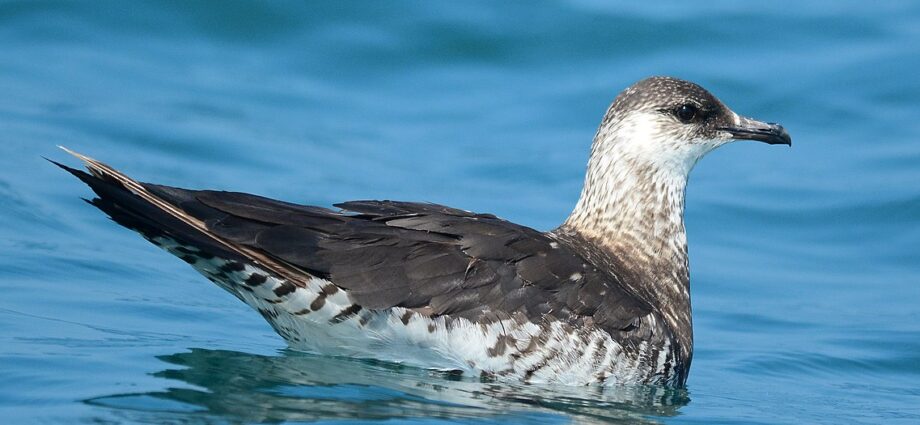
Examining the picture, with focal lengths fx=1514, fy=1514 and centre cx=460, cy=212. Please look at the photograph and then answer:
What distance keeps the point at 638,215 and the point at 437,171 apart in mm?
4970

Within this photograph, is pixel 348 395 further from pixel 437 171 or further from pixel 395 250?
pixel 437 171

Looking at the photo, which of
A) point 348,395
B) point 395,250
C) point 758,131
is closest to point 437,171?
point 758,131

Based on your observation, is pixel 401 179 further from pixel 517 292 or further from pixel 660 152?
pixel 517 292

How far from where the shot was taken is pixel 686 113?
26.8ft

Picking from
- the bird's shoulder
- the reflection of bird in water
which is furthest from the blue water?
the bird's shoulder

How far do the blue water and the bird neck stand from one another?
0.66 m

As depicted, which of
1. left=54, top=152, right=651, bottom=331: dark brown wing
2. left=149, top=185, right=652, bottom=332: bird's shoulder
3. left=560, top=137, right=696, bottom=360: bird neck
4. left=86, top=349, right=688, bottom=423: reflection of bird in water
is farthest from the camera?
left=560, top=137, right=696, bottom=360: bird neck

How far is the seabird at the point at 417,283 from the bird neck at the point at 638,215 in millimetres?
272

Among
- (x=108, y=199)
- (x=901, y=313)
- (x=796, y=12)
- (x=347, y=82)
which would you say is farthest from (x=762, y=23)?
(x=108, y=199)

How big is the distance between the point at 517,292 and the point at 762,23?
8.51 metres

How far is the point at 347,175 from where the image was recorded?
12727 millimetres

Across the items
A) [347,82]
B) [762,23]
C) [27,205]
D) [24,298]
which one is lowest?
[24,298]

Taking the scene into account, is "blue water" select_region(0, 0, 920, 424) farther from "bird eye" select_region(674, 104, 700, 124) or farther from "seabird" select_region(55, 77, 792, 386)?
"bird eye" select_region(674, 104, 700, 124)

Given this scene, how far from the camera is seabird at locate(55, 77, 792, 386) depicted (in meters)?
6.93
